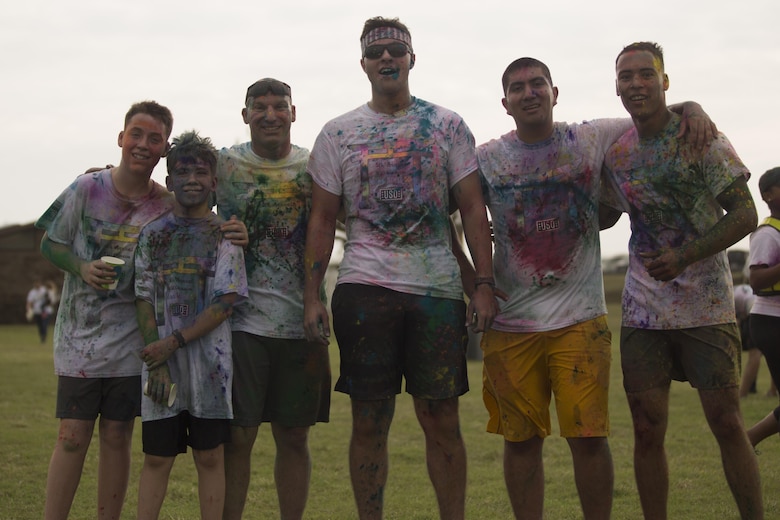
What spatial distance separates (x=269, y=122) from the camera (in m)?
4.58

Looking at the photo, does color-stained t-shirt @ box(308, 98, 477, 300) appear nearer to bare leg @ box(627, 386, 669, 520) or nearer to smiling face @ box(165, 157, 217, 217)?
smiling face @ box(165, 157, 217, 217)

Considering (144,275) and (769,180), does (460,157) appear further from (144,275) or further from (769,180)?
(769,180)

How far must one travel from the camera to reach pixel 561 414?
4.27 m

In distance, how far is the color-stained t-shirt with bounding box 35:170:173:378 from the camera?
4.48 meters

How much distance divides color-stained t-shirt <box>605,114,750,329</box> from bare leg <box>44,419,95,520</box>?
296 centimetres

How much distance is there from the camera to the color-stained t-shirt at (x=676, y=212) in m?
4.36

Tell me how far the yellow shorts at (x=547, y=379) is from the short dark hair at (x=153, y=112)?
6.84ft

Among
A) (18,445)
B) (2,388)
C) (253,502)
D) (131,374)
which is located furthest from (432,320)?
(2,388)

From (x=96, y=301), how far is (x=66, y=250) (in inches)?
12.5

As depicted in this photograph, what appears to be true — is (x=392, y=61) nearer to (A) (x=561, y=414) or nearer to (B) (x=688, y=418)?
(A) (x=561, y=414)

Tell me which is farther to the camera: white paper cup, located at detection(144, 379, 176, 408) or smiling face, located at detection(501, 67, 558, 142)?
smiling face, located at detection(501, 67, 558, 142)

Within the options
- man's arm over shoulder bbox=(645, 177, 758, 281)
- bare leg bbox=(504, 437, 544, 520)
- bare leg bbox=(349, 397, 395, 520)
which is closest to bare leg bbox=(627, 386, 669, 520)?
bare leg bbox=(504, 437, 544, 520)

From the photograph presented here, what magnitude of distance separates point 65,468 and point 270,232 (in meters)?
1.61

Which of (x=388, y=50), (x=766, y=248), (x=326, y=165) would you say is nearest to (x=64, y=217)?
(x=326, y=165)
